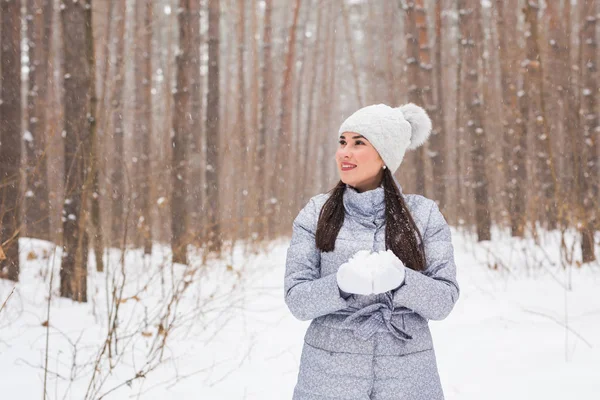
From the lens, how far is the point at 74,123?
5.65 meters

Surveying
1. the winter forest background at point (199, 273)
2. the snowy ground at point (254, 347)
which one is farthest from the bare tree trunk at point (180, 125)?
the snowy ground at point (254, 347)

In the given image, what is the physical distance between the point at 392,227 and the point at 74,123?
15.2 ft

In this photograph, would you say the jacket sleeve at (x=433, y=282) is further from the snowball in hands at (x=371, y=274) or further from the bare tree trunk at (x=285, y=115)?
the bare tree trunk at (x=285, y=115)

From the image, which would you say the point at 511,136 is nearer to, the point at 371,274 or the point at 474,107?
the point at 474,107

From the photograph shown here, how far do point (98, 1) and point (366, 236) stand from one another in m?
19.4

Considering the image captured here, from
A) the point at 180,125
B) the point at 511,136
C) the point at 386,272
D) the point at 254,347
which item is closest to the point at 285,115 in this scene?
the point at 511,136

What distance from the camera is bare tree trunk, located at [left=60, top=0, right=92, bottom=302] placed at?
5.64 m

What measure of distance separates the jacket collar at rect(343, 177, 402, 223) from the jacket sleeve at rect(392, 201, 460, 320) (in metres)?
0.17

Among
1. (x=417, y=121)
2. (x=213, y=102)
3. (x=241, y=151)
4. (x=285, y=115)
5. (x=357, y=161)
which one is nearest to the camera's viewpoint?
(x=357, y=161)

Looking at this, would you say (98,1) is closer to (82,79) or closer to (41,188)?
(41,188)

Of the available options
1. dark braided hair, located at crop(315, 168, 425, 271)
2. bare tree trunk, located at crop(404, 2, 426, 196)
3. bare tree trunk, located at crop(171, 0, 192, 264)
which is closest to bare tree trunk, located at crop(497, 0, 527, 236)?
bare tree trunk, located at crop(404, 2, 426, 196)

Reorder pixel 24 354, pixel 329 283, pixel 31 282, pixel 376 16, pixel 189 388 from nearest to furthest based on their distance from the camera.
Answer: pixel 329 283, pixel 189 388, pixel 24 354, pixel 31 282, pixel 376 16

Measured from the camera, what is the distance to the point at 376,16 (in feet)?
85.3

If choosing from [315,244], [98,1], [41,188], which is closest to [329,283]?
[315,244]
